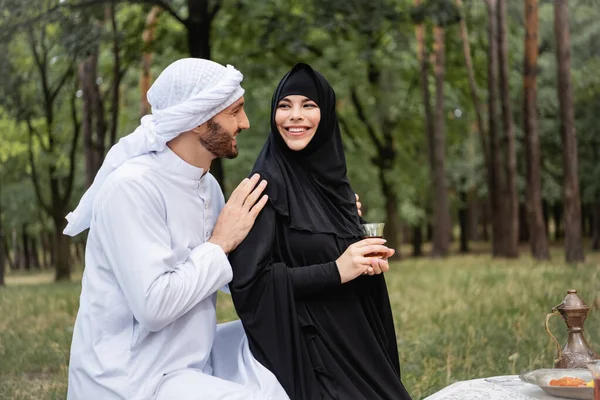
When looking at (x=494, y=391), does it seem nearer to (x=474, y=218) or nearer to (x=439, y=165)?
(x=439, y=165)

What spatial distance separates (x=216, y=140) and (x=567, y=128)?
1563cm

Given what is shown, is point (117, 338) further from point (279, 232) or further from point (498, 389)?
point (498, 389)

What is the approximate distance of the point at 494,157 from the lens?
75.6ft

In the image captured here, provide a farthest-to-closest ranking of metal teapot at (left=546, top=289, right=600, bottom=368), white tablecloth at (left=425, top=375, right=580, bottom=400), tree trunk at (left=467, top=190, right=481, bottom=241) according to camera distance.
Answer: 1. tree trunk at (left=467, top=190, right=481, bottom=241)
2. metal teapot at (left=546, top=289, right=600, bottom=368)
3. white tablecloth at (left=425, top=375, right=580, bottom=400)

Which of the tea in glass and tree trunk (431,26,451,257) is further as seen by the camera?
tree trunk (431,26,451,257)

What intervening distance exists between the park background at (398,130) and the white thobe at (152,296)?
3.13m

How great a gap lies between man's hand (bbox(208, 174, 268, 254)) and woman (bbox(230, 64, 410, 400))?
0.18 feet

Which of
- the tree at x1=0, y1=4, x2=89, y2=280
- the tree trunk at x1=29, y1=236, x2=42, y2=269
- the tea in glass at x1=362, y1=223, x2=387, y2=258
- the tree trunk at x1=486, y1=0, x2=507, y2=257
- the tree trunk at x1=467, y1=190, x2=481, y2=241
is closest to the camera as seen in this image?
the tea in glass at x1=362, y1=223, x2=387, y2=258

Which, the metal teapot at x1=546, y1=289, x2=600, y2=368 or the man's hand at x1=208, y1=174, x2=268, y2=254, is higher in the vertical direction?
the man's hand at x1=208, y1=174, x2=268, y2=254

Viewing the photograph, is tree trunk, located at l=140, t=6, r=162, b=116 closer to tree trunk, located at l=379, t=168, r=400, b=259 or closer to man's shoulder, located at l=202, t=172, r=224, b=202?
tree trunk, located at l=379, t=168, r=400, b=259

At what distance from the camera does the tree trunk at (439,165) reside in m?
24.6

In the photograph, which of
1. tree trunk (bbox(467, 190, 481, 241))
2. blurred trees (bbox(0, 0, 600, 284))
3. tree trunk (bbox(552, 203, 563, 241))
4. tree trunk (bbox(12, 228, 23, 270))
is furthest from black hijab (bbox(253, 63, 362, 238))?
tree trunk (bbox(12, 228, 23, 270))

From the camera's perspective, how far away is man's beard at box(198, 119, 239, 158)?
3.48m

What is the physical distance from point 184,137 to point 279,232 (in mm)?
540
